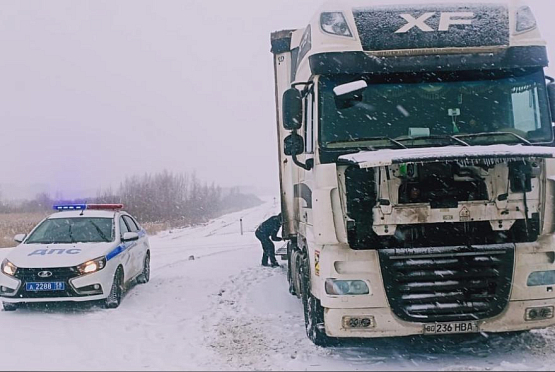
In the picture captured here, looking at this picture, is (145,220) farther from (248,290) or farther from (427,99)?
(427,99)

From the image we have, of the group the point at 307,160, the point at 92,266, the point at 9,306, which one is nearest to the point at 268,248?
the point at 92,266

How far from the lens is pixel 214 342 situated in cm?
676

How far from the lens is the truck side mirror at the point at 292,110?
6.05 metres

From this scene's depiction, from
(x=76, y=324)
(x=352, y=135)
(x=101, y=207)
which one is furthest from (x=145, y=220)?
(x=352, y=135)

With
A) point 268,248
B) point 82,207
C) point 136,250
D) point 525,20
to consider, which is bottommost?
point 268,248

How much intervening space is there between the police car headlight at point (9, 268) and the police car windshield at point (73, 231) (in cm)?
101

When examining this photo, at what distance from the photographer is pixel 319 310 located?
6.06 meters

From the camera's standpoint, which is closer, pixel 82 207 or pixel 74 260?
pixel 74 260

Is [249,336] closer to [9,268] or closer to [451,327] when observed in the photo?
[451,327]

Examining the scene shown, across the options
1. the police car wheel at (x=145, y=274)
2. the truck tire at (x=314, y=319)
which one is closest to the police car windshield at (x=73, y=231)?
the police car wheel at (x=145, y=274)

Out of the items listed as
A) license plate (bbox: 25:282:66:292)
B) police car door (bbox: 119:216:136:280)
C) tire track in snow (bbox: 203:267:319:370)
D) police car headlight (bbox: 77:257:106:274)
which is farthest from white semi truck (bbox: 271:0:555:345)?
police car door (bbox: 119:216:136:280)

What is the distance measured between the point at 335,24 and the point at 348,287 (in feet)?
9.29

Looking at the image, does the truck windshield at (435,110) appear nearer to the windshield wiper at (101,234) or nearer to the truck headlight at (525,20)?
the truck headlight at (525,20)

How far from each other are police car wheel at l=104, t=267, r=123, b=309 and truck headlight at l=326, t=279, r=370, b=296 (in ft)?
15.3
